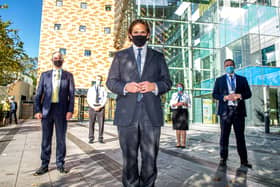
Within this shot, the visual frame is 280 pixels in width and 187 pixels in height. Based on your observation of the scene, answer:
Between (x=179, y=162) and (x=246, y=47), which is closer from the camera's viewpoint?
(x=179, y=162)

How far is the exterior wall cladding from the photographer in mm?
26641

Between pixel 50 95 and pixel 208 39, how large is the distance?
1843 cm

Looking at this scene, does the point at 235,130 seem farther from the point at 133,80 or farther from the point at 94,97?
the point at 94,97

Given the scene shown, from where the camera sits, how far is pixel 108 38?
28.2 m

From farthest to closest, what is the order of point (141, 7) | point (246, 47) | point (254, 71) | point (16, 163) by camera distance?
1. point (141, 7)
2. point (246, 47)
3. point (254, 71)
4. point (16, 163)

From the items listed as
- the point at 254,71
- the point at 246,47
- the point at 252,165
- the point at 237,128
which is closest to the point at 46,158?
the point at 237,128

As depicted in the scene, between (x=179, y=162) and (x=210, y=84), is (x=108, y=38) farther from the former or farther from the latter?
(x=179, y=162)

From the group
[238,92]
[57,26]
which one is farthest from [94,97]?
[57,26]

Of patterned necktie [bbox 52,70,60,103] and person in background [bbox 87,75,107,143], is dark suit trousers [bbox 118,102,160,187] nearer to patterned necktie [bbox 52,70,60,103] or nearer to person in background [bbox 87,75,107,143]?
patterned necktie [bbox 52,70,60,103]

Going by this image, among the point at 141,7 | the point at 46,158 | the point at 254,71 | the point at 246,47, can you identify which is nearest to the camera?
the point at 46,158

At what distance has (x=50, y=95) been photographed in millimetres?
3510

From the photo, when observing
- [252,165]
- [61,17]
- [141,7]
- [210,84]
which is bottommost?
[252,165]

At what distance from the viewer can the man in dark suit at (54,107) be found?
3.45m

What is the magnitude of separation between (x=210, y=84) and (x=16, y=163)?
56.4 feet
